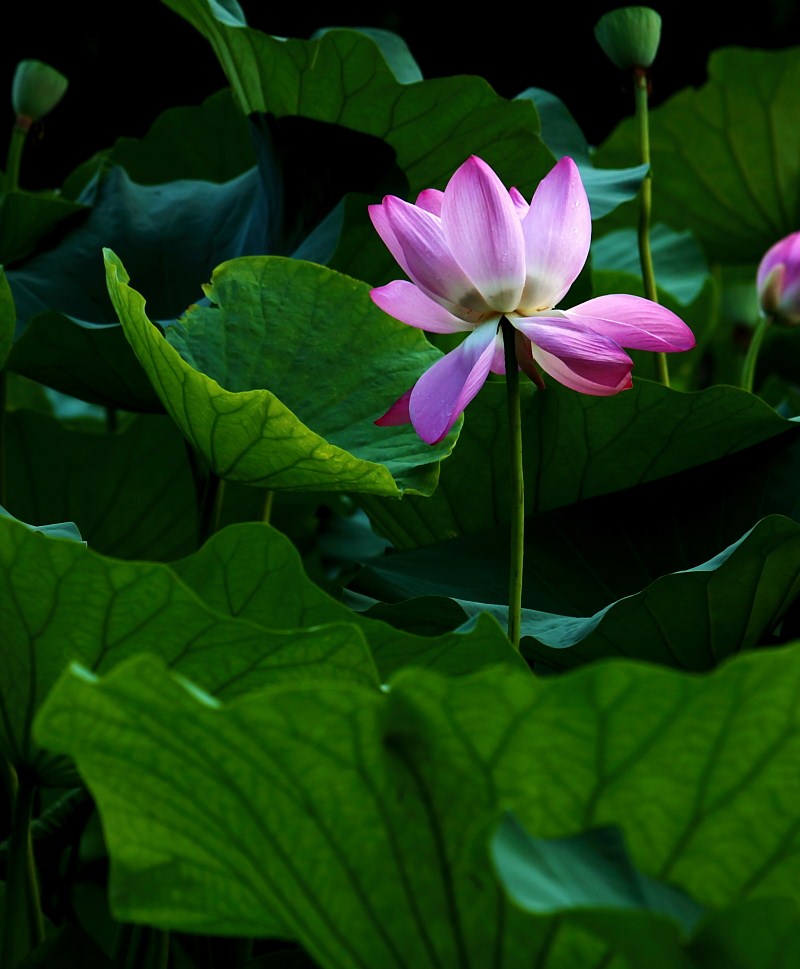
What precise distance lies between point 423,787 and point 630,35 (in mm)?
529

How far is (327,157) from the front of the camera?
2.28 feet

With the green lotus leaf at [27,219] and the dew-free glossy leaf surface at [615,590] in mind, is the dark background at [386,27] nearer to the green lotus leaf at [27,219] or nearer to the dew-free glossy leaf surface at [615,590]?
the green lotus leaf at [27,219]

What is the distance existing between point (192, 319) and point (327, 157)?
0.57 feet

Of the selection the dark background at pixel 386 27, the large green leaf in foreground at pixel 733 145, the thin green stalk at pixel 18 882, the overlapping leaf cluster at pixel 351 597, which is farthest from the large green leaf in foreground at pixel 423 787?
the dark background at pixel 386 27

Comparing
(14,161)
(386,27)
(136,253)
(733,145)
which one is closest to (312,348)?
(136,253)

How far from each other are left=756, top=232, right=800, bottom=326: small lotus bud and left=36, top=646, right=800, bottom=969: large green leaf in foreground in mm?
494

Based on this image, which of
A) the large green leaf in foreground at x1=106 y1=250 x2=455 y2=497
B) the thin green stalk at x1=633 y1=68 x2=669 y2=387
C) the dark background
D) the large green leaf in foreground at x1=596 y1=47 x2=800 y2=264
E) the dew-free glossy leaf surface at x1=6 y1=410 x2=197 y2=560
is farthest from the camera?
the dark background

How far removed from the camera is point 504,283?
0.44m

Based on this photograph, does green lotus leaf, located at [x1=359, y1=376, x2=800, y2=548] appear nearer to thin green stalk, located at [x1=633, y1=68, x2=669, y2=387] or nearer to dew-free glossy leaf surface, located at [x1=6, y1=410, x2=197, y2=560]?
thin green stalk, located at [x1=633, y1=68, x2=669, y2=387]

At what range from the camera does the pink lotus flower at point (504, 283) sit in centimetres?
43

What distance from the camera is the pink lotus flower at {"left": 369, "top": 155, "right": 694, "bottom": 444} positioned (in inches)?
16.8

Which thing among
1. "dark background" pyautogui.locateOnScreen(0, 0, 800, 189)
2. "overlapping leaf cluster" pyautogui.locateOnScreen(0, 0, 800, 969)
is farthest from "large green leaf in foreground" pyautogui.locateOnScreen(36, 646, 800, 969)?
"dark background" pyautogui.locateOnScreen(0, 0, 800, 189)

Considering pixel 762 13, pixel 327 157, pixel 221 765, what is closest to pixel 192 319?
pixel 327 157

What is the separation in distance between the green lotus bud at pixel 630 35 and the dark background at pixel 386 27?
2662 mm
